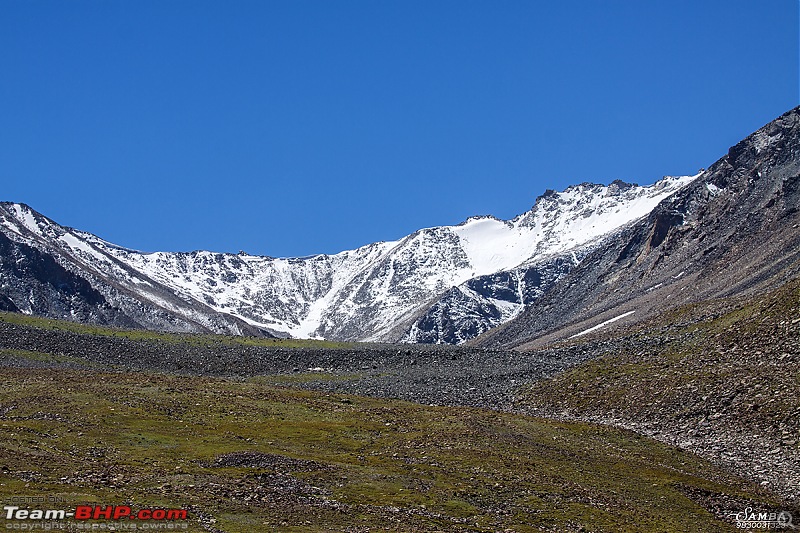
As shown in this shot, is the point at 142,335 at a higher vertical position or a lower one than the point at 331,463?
higher

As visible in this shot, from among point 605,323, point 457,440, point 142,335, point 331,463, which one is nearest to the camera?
point 331,463

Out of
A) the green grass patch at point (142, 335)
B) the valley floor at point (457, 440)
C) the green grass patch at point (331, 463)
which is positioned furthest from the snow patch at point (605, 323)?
the green grass patch at point (331, 463)

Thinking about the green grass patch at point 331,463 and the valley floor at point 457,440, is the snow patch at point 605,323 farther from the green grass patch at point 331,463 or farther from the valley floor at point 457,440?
the green grass patch at point 331,463

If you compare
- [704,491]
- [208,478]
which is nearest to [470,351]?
[704,491]

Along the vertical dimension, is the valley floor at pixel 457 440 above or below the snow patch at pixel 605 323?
below

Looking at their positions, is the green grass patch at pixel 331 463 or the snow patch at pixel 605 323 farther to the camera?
the snow patch at pixel 605 323

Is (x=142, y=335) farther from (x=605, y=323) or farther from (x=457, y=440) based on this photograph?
(x=457, y=440)

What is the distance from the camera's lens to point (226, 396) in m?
74.8

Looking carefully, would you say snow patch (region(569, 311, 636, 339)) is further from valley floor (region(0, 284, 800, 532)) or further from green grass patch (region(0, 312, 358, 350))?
valley floor (region(0, 284, 800, 532))

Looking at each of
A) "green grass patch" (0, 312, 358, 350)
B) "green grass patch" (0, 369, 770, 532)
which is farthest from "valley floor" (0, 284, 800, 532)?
"green grass patch" (0, 312, 358, 350)

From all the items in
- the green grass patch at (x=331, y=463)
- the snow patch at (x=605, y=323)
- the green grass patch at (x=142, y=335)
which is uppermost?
the green grass patch at (x=142, y=335)

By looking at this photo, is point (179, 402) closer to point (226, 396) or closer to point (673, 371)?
point (226, 396)

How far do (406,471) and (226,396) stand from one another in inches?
1168

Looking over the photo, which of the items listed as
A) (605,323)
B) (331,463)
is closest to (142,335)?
(605,323)
